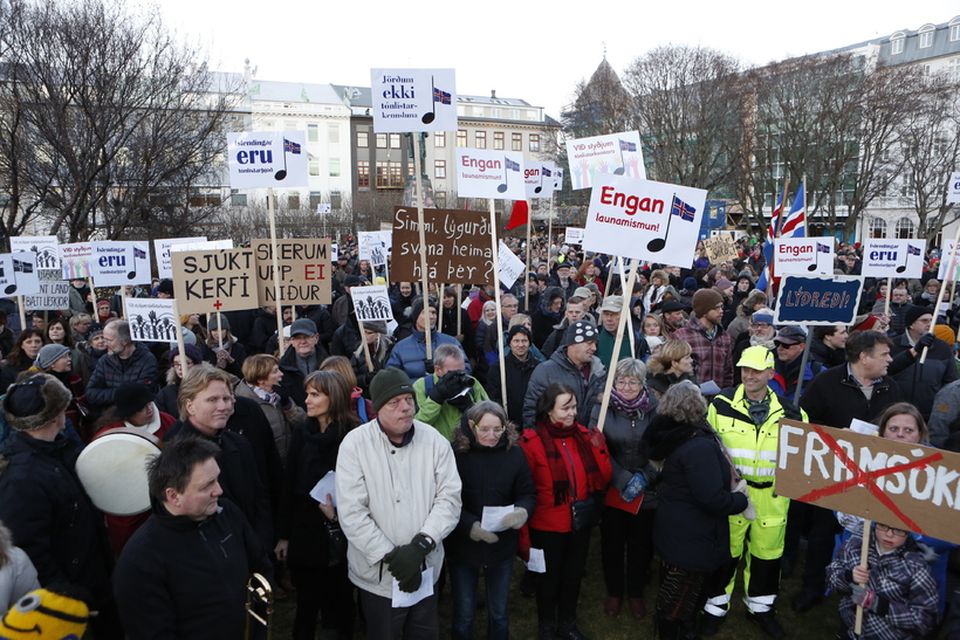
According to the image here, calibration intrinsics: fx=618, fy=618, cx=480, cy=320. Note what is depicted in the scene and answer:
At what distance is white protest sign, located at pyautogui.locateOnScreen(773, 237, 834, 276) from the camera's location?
9.20 metres

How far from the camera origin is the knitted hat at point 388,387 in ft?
11.0

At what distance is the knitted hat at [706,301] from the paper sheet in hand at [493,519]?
386cm

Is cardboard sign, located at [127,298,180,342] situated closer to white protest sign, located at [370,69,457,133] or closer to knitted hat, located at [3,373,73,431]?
white protest sign, located at [370,69,457,133]

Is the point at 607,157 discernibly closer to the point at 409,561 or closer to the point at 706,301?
the point at 706,301

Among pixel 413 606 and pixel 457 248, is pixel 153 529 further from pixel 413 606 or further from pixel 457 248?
pixel 457 248

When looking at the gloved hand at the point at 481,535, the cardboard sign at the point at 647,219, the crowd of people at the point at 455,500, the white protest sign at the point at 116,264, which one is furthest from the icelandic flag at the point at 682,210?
the white protest sign at the point at 116,264

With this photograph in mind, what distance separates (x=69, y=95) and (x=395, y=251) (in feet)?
51.7

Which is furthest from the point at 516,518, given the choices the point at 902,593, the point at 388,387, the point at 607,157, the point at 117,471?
the point at 607,157

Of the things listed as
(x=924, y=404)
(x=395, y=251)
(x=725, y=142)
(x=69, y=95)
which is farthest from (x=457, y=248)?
(x=725, y=142)

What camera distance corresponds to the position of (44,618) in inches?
83.8

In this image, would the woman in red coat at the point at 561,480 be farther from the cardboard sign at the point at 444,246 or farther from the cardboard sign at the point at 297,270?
the cardboard sign at the point at 297,270

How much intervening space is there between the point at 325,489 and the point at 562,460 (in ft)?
4.99

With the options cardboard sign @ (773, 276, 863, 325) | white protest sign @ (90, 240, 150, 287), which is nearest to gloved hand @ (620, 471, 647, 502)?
cardboard sign @ (773, 276, 863, 325)

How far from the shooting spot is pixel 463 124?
78.3 metres
